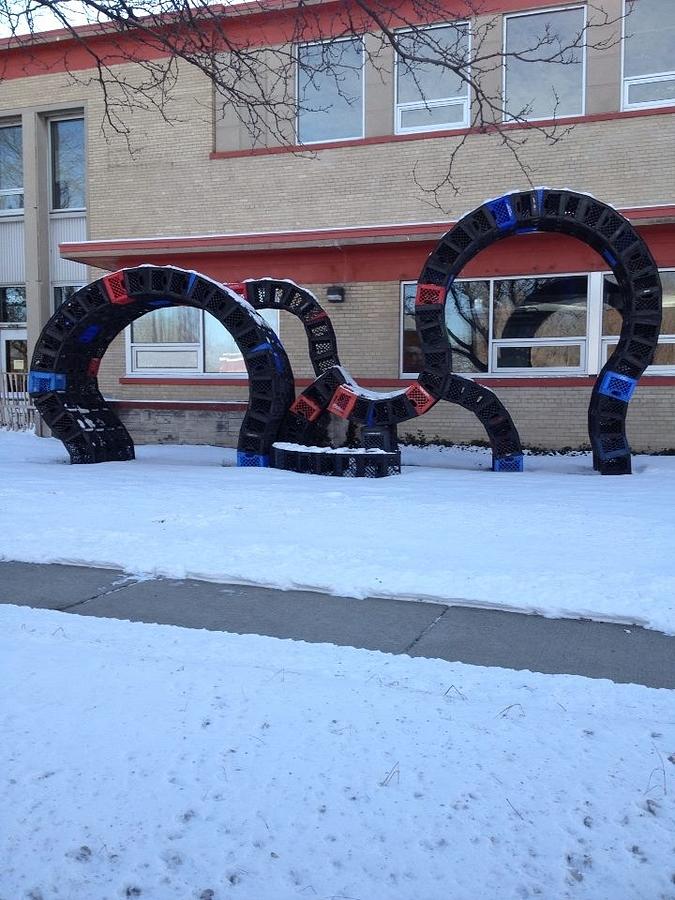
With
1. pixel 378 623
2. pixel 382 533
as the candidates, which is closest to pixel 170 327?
pixel 382 533

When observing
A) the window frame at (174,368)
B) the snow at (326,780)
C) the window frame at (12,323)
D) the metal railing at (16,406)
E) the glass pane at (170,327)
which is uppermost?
the window frame at (12,323)

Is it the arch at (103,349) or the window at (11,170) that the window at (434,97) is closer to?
the arch at (103,349)

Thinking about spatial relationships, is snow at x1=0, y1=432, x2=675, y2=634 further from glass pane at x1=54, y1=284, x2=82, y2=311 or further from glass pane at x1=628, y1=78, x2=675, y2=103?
glass pane at x1=54, y1=284, x2=82, y2=311

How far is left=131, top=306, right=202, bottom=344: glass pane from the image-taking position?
616 inches

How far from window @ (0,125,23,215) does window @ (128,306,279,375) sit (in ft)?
17.9

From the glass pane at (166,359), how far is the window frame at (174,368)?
4 cm

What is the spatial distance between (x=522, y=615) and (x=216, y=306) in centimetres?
697

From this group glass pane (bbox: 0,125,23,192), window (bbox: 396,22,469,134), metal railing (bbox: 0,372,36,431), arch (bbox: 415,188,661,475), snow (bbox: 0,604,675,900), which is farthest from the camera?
glass pane (bbox: 0,125,23,192)

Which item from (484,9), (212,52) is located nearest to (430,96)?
(484,9)

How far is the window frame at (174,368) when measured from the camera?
50.4 ft

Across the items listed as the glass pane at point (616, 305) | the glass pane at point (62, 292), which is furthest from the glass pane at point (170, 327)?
the glass pane at point (616, 305)

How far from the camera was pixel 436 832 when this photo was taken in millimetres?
2316

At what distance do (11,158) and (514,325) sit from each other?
12837 mm

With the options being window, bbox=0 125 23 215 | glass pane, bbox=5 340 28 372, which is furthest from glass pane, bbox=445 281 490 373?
glass pane, bbox=5 340 28 372
